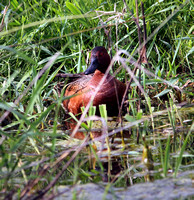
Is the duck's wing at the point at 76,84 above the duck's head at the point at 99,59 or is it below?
below

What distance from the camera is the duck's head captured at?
167 inches

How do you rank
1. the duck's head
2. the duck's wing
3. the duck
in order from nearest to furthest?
the duck → the duck's head → the duck's wing

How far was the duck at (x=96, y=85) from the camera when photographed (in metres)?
3.89

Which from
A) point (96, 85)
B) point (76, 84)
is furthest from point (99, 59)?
point (76, 84)

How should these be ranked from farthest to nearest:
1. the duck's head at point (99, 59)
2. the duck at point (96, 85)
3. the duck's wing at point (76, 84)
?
the duck's wing at point (76, 84) → the duck's head at point (99, 59) → the duck at point (96, 85)

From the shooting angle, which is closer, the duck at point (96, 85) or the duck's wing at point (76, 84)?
the duck at point (96, 85)

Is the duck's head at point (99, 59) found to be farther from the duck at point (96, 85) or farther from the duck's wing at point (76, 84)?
the duck's wing at point (76, 84)

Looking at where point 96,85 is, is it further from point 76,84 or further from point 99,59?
point 76,84

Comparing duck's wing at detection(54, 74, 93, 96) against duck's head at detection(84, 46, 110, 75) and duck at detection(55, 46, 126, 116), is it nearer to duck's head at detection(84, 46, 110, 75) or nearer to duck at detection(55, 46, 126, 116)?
duck at detection(55, 46, 126, 116)

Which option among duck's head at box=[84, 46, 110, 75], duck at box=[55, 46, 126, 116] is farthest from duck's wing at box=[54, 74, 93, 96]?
duck's head at box=[84, 46, 110, 75]

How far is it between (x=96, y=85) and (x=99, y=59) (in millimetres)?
335

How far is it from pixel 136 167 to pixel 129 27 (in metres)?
2.61

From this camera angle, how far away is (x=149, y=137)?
115 inches

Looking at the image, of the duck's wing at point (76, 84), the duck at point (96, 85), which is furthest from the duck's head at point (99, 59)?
the duck's wing at point (76, 84)
